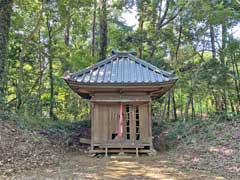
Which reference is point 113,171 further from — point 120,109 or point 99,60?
point 99,60

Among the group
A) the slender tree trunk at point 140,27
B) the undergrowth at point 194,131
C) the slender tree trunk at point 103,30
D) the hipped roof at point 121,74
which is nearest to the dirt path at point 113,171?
the undergrowth at point 194,131

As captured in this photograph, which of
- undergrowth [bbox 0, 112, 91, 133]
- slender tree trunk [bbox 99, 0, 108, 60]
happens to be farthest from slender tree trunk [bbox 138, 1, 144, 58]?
undergrowth [bbox 0, 112, 91, 133]

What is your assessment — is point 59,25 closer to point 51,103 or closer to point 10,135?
point 51,103

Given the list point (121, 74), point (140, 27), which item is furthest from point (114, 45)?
point (121, 74)

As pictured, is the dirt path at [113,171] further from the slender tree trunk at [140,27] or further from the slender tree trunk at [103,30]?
the slender tree trunk at [140,27]

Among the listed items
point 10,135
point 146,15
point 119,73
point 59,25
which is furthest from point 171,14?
point 10,135

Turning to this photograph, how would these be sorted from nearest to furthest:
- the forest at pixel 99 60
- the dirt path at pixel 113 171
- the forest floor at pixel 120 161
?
the dirt path at pixel 113 171 → the forest floor at pixel 120 161 → the forest at pixel 99 60

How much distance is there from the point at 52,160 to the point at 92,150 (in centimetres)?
229

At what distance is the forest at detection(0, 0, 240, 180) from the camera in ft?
27.0

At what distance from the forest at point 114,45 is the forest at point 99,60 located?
0.05 meters

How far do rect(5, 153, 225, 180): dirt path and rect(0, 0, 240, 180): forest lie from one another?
3 cm

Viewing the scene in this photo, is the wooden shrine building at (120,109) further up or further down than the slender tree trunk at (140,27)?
further down

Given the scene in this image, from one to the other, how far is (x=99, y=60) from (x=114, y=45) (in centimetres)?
207

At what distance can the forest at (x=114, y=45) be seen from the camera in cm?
1478
